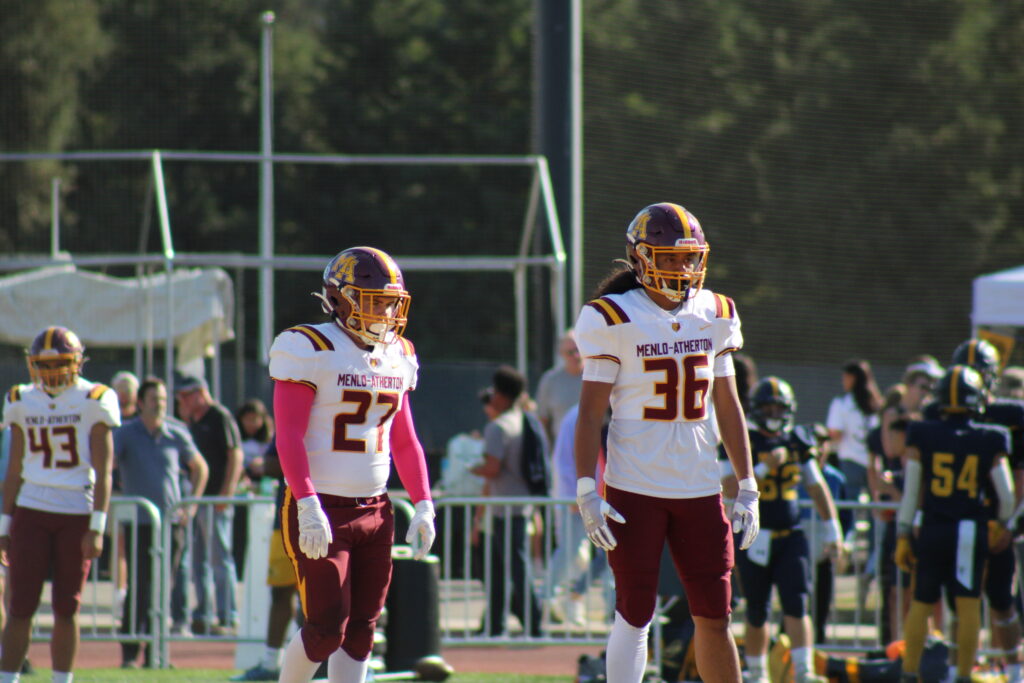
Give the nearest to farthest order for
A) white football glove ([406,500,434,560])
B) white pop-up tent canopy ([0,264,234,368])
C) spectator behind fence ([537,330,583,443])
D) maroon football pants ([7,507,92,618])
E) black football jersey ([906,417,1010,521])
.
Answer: white football glove ([406,500,434,560]) → maroon football pants ([7,507,92,618]) → black football jersey ([906,417,1010,521]) → spectator behind fence ([537,330,583,443]) → white pop-up tent canopy ([0,264,234,368])

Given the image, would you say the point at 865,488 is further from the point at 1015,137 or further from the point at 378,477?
the point at 1015,137

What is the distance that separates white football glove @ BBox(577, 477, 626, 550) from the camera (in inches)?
212

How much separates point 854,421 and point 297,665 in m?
7.49

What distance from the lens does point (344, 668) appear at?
573cm

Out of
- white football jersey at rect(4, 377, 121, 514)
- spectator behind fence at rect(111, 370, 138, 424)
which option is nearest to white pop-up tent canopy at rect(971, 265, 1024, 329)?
spectator behind fence at rect(111, 370, 138, 424)

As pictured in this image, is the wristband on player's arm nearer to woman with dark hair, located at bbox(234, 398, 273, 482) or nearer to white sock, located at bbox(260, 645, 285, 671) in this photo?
white sock, located at bbox(260, 645, 285, 671)

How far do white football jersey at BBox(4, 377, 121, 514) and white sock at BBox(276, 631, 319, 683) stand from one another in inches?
86.4

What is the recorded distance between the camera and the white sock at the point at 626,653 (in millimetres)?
5473

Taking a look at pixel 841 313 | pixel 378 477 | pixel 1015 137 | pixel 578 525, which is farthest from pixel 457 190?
pixel 378 477

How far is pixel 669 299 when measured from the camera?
5.59 m

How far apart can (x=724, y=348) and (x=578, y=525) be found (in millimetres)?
4511

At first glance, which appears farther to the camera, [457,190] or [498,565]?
[457,190]

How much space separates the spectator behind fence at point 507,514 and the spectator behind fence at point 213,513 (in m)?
1.65

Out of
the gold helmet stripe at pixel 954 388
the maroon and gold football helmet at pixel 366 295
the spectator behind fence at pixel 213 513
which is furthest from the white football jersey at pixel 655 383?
the spectator behind fence at pixel 213 513
